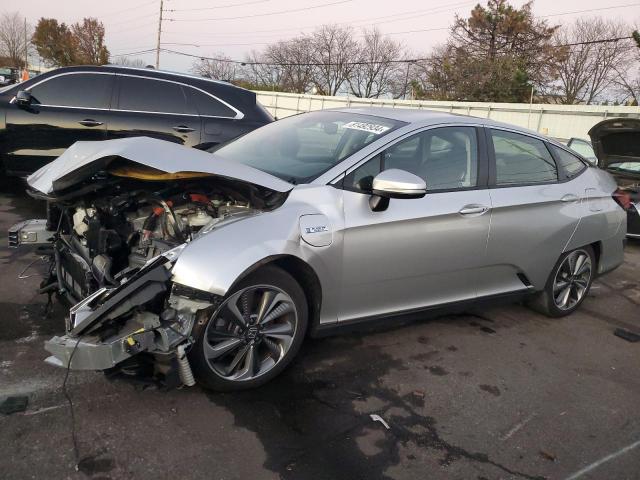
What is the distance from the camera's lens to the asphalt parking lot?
2494 mm

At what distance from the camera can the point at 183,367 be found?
106 inches

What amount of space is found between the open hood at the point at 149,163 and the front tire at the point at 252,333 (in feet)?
1.82

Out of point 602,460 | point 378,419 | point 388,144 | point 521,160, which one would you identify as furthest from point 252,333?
point 521,160

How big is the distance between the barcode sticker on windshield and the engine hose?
1929 millimetres

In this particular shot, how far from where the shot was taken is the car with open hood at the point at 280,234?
8.82 feet

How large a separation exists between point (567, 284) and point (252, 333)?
315cm

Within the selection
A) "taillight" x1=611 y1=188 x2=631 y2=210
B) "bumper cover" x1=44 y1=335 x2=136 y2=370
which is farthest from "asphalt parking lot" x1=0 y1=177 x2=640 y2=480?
"taillight" x1=611 y1=188 x2=631 y2=210

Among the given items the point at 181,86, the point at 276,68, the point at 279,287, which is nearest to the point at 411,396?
the point at 279,287

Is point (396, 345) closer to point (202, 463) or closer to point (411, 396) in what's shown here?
point (411, 396)

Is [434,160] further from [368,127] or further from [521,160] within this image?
[521,160]

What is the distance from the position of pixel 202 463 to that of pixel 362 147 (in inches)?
82.4

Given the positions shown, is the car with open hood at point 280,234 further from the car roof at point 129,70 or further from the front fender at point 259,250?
the car roof at point 129,70

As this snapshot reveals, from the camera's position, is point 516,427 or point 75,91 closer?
point 516,427

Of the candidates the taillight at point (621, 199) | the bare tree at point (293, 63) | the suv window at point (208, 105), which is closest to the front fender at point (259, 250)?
the taillight at point (621, 199)
